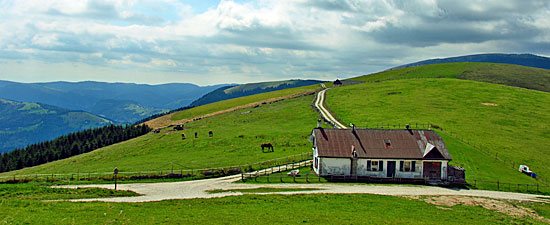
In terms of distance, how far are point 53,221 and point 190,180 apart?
22.7 meters

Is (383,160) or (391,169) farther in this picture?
(391,169)

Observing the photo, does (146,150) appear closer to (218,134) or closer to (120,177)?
(218,134)

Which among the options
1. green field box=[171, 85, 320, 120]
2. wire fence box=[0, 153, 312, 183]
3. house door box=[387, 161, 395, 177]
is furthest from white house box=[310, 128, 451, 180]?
green field box=[171, 85, 320, 120]

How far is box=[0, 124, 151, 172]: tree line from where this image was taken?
84.4m

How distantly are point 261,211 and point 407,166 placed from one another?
26520 mm

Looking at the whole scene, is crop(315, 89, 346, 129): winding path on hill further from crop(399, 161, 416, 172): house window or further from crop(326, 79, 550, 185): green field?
crop(399, 161, 416, 172): house window

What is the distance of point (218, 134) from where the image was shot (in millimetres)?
78188

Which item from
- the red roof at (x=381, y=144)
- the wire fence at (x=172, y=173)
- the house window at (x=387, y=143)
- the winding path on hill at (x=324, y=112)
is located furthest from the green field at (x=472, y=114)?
the wire fence at (x=172, y=173)

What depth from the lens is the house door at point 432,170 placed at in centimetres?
4759

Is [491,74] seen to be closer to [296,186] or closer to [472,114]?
[472,114]

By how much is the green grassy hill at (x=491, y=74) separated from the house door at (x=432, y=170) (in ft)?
313

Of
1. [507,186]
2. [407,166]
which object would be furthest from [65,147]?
[507,186]

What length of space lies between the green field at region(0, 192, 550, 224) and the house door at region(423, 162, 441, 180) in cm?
1233

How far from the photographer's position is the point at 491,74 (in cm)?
14175
